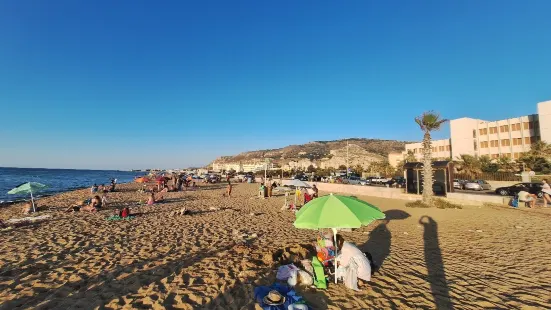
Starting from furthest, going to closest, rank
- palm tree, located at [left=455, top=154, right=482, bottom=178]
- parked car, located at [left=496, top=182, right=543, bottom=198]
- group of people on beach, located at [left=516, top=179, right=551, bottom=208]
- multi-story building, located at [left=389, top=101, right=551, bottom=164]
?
multi-story building, located at [left=389, top=101, right=551, bottom=164] < palm tree, located at [left=455, top=154, right=482, bottom=178] < parked car, located at [left=496, top=182, right=543, bottom=198] < group of people on beach, located at [left=516, top=179, right=551, bottom=208]

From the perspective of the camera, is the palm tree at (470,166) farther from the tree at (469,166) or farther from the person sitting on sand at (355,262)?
the person sitting on sand at (355,262)

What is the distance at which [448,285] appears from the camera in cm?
529

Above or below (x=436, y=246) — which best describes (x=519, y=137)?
above

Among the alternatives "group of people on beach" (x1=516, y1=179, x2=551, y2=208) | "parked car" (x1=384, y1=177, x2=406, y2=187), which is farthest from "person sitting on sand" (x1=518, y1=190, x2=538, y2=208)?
"parked car" (x1=384, y1=177, x2=406, y2=187)

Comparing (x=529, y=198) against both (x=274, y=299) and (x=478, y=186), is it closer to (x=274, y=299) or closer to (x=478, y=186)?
(x=478, y=186)

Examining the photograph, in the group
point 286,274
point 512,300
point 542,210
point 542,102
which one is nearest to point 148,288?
point 286,274

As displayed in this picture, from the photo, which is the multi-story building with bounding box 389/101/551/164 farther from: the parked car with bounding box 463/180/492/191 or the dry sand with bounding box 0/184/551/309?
the dry sand with bounding box 0/184/551/309

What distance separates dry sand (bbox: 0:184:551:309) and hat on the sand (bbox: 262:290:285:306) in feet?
1.39

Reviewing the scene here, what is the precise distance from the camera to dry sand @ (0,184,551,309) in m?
4.78

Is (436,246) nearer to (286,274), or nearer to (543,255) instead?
(543,255)

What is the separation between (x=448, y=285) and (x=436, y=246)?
9.86 feet

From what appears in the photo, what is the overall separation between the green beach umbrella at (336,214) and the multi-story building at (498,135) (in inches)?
1813

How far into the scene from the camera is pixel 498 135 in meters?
45.5

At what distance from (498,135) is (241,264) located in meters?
54.8
